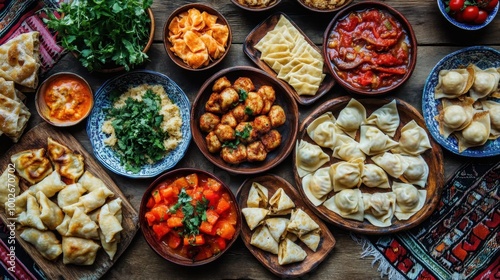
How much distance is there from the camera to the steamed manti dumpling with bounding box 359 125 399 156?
489 cm

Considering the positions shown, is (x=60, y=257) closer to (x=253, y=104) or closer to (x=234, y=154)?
(x=234, y=154)

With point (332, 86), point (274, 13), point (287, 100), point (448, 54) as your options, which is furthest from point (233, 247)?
point (448, 54)

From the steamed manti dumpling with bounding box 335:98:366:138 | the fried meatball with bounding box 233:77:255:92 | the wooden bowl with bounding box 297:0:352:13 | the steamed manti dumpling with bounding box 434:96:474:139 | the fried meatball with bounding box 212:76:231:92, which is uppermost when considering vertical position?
the wooden bowl with bounding box 297:0:352:13

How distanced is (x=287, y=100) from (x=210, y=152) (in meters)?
0.98

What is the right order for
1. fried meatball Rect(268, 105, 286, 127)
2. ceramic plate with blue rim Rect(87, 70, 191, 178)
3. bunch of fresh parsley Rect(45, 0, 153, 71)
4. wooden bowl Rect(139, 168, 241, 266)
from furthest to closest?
ceramic plate with blue rim Rect(87, 70, 191, 178) < fried meatball Rect(268, 105, 286, 127) < wooden bowl Rect(139, 168, 241, 266) < bunch of fresh parsley Rect(45, 0, 153, 71)

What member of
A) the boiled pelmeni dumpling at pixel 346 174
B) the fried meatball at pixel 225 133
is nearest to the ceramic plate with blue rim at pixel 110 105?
the fried meatball at pixel 225 133

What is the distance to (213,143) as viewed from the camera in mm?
4809

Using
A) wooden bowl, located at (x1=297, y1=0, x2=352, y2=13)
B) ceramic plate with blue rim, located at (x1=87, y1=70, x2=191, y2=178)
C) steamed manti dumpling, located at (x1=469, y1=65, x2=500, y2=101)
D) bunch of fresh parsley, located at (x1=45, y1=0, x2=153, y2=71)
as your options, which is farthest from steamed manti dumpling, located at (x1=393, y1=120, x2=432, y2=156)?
bunch of fresh parsley, located at (x1=45, y1=0, x2=153, y2=71)

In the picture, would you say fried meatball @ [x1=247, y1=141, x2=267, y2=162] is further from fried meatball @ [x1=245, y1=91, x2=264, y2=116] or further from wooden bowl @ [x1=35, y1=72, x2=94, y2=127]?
wooden bowl @ [x1=35, y1=72, x2=94, y2=127]

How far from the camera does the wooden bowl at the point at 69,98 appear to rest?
16.1 feet

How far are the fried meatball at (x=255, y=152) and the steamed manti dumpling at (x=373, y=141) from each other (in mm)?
1043

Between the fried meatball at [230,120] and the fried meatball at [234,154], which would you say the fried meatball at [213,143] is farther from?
the fried meatball at [230,120]

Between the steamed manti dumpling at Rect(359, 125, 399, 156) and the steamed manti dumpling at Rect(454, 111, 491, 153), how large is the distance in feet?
2.10

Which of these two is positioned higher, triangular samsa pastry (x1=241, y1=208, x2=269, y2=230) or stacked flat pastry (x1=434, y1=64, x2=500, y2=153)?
stacked flat pastry (x1=434, y1=64, x2=500, y2=153)
